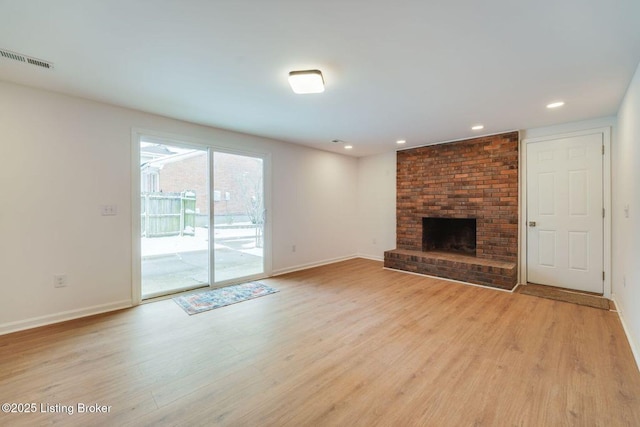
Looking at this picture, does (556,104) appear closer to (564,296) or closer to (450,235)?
(564,296)

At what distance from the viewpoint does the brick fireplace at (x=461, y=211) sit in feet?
14.1

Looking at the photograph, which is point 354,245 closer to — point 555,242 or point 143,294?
point 555,242

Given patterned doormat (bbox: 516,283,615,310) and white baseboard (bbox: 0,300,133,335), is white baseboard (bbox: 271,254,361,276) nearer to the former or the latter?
white baseboard (bbox: 0,300,133,335)

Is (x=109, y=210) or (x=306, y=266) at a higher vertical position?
(x=109, y=210)

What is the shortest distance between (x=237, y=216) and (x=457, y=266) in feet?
12.2

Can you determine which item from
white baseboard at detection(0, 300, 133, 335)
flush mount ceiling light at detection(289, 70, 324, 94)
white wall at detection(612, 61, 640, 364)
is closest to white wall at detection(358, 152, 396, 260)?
white wall at detection(612, 61, 640, 364)

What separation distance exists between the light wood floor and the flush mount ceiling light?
2.34 m

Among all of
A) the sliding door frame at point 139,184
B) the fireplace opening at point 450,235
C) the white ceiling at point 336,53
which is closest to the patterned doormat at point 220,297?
the sliding door frame at point 139,184

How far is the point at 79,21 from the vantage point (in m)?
1.77

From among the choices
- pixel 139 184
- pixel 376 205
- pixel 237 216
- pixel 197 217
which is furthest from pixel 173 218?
pixel 376 205

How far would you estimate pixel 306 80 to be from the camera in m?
2.40

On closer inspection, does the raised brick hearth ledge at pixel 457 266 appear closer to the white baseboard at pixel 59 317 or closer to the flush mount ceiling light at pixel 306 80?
the flush mount ceiling light at pixel 306 80

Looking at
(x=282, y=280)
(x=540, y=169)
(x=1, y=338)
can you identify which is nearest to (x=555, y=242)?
(x=540, y=169)

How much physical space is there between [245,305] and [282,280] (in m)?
1.16
